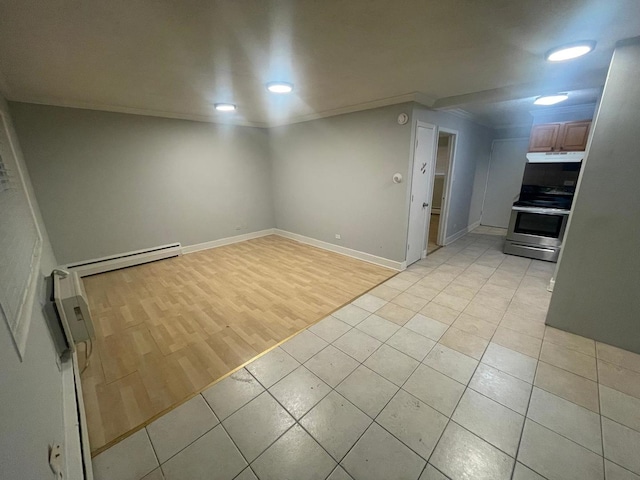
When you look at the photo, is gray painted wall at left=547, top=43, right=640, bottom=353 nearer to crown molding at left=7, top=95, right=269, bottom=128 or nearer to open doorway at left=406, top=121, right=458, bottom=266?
open doorway at left=406, top=121, right=458, bottom=266

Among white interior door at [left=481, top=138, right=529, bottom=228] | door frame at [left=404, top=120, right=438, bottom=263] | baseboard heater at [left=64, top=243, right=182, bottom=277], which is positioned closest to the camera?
door frame at [left=404, top=120, right=438, bottom=263]

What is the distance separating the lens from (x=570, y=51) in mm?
1916

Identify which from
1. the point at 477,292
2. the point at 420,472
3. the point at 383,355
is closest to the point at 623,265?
the point at 477,292

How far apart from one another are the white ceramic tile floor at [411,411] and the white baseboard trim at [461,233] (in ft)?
8.41

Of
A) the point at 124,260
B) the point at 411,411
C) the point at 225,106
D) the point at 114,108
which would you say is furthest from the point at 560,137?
the point at 124,260

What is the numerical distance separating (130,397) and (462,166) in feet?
18.7

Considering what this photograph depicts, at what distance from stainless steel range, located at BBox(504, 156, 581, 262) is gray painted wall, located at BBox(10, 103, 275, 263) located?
4.95 m

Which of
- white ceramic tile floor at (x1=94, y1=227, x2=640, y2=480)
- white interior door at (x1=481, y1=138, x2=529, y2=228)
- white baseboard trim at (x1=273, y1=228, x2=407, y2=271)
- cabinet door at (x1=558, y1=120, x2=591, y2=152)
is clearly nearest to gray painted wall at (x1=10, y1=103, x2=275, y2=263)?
white baseboard trim at (x1=273, y1=228, x2=407, y2=271)

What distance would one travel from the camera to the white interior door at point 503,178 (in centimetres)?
554

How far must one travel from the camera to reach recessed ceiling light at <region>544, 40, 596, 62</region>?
184 centimetres

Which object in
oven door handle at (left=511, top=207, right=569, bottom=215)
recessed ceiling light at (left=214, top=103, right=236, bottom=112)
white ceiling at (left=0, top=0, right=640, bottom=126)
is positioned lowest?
oven door handle at (left=511, top=207, right=569, bottom=215)

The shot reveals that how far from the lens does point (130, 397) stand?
1.75 meters

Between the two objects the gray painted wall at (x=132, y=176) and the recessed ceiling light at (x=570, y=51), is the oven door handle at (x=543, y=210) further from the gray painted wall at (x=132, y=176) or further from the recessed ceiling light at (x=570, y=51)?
the gray painted wall at (x=132, y=176)

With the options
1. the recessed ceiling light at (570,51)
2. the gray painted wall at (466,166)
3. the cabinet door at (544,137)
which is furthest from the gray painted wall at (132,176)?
the cabinet door at (544,137)
